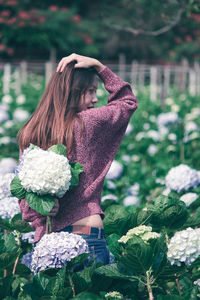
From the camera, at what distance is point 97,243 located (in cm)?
191

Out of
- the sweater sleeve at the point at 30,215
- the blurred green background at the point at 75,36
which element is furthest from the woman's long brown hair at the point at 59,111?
the blurred green background at the point at 75,36

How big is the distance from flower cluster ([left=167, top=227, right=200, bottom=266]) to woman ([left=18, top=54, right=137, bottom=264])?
0.33 meters

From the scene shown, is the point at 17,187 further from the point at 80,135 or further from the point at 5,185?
A: the point at 5,185

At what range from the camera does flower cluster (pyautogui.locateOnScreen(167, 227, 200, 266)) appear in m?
1.66

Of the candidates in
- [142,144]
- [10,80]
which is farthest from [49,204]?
[10,80]

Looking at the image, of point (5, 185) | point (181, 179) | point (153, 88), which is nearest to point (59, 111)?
point (5, 185)

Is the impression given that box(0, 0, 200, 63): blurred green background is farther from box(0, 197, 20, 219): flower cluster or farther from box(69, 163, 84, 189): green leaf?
box(69, 163, 84, 189): green leaf

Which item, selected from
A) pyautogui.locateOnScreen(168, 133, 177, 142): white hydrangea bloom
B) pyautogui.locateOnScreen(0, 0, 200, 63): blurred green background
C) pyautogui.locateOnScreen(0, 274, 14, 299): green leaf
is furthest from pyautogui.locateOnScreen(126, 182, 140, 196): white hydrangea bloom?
pyautogui.locateOnScreen(0, 0, 200, 63): blurred green background

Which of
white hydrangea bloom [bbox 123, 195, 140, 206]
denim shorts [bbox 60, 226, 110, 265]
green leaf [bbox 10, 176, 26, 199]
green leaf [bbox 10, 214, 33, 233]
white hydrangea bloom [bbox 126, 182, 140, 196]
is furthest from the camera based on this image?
white hydrangea bloom [bbox 126, 182, 140, 196]

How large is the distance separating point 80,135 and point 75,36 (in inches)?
654

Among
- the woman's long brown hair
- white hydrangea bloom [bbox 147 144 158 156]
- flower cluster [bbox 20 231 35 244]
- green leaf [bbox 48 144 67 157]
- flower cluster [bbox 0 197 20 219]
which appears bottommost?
white hydrangea bloom [bbox 147 144 158 156]

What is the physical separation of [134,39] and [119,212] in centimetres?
1853

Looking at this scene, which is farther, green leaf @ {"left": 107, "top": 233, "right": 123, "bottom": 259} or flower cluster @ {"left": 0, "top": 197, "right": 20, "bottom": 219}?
flower cluster @ {"left": 0, "top": 197, "right": 20, "bottom": 219}

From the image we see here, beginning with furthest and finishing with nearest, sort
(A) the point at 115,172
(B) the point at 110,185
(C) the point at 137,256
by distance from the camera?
1. (A) the point at 115,172
2. (B) the point at 110,185
3. (C) the point at 137,256
